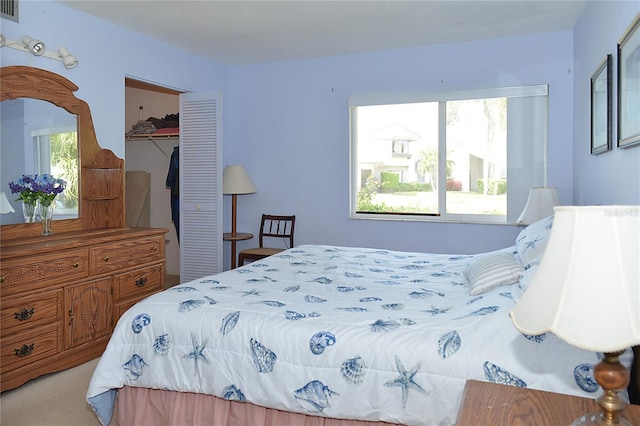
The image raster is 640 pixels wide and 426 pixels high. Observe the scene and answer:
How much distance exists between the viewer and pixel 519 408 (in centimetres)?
127

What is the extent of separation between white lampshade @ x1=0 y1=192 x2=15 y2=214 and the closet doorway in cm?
270

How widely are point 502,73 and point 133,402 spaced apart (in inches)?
152

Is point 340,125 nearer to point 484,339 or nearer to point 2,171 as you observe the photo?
point 2,171

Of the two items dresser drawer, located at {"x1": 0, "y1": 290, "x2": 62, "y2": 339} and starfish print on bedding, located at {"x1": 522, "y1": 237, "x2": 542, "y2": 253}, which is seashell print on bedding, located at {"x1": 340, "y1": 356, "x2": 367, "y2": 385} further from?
dresser drawer, located at {"x1": 0, "y1": 290, "x2": 62, "y2": 339}

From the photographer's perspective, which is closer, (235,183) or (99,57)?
(99,57)

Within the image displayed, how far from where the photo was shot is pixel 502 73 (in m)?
4.39

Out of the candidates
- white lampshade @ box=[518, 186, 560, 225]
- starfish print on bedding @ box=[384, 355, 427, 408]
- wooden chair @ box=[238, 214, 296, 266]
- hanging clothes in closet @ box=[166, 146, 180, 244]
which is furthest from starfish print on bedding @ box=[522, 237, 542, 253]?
hanging clothes in closet @ box=[166, 146, 180, 244]

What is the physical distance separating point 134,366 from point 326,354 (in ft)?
2.85

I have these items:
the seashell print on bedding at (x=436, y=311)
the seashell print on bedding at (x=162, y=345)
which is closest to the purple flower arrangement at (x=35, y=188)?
the seashell print on bedding at (x=162, y=345)

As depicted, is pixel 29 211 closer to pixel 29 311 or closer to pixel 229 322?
pixel 29 311

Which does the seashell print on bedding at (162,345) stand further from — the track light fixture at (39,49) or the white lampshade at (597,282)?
the track light fixture at (39,49)

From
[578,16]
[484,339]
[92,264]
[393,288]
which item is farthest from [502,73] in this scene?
[92,264]

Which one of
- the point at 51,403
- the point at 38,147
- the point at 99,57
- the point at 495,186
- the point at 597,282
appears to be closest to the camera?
the point at 597,282

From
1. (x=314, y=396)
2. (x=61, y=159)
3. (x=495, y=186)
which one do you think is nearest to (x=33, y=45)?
(x=61, y=159)
